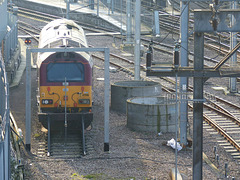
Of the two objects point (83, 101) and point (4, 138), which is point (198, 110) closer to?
point (4, 138)

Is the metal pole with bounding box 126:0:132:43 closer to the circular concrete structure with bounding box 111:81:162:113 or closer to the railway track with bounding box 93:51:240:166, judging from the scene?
the railway track with bounding box 93:51:240:166

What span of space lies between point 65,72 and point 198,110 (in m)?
6.43

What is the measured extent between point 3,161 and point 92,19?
35.4m

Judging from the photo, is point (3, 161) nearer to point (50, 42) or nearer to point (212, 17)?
point (212, 17)

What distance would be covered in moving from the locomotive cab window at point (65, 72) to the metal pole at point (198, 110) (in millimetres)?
6129

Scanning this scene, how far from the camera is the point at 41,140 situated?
1942 cm

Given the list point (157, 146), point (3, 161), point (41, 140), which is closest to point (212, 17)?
point (3, 161)

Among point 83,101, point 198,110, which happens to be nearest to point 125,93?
point 83,101

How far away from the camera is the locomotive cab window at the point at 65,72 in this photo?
19.2 m

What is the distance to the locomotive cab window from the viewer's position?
19156mm

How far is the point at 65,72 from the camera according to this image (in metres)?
19.2

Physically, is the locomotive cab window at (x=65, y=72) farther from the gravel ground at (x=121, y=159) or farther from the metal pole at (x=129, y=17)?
the metal pole at (x=129, y=17)

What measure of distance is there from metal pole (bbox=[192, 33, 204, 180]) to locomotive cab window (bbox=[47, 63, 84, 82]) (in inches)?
241

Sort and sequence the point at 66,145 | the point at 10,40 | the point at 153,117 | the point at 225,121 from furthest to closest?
the point at 10,40 → the point at 225,121 → the point at 153,117 → the point at 66,145
